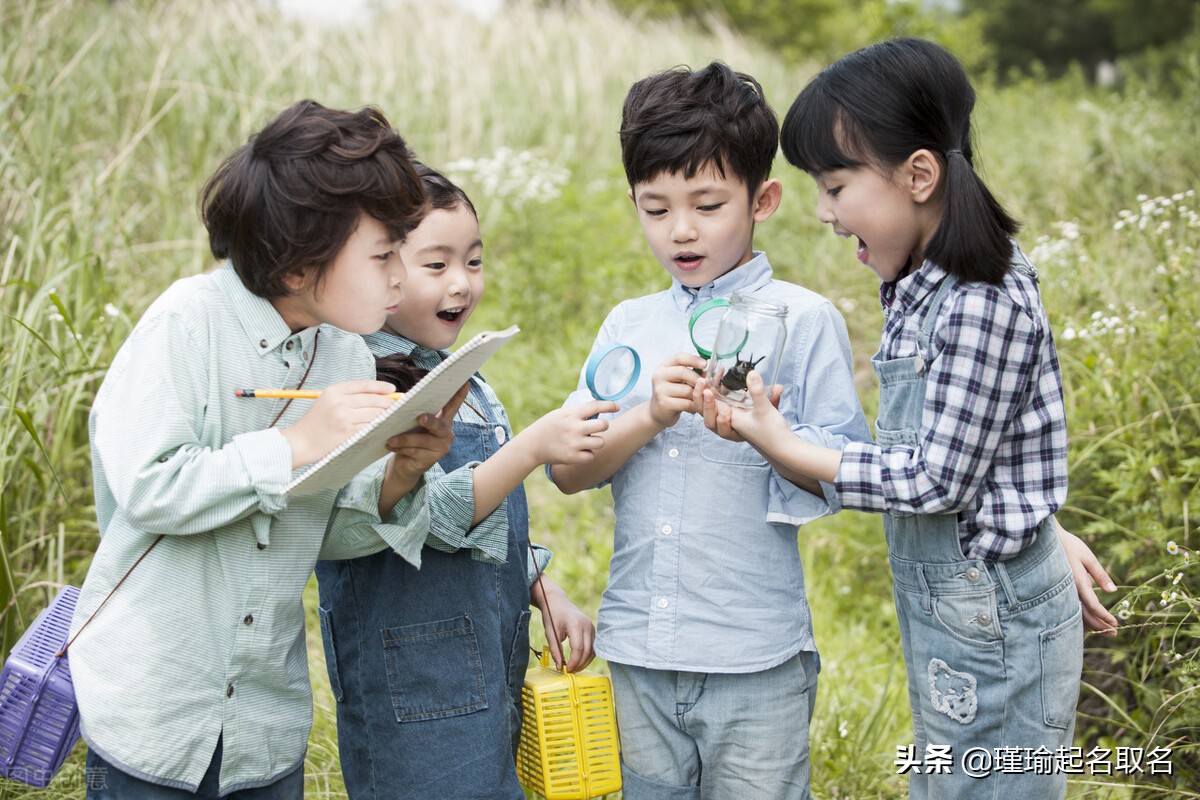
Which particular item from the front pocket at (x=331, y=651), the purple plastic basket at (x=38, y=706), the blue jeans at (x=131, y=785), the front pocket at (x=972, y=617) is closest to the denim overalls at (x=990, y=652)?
the front pocket at (x=972, y=617)

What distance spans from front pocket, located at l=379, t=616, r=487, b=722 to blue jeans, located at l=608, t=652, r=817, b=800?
0.34m

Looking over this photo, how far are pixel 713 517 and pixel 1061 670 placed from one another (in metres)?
0.67

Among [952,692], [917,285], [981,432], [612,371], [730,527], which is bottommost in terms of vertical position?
[952,692]

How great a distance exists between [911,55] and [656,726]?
1.35 meters

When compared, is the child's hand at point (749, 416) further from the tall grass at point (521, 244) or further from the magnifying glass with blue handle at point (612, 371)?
the tall grass at point (521, 244)

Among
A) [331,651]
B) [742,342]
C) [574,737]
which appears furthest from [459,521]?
[742,342]

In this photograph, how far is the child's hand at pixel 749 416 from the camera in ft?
6.54

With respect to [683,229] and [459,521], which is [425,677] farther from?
[683,229]

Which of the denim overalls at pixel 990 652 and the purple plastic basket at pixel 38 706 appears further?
the denim overalls at pixel 990 652

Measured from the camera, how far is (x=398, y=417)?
171 centimetres

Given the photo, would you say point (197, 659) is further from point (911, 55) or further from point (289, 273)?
point (911, 55)

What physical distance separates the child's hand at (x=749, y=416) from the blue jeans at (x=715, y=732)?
1.59 ft

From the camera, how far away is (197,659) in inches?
71.6

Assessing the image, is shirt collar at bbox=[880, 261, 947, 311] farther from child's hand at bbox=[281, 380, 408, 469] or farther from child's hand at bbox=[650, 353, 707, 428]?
child's hand at bbox=[281, 380, 408, 469]
